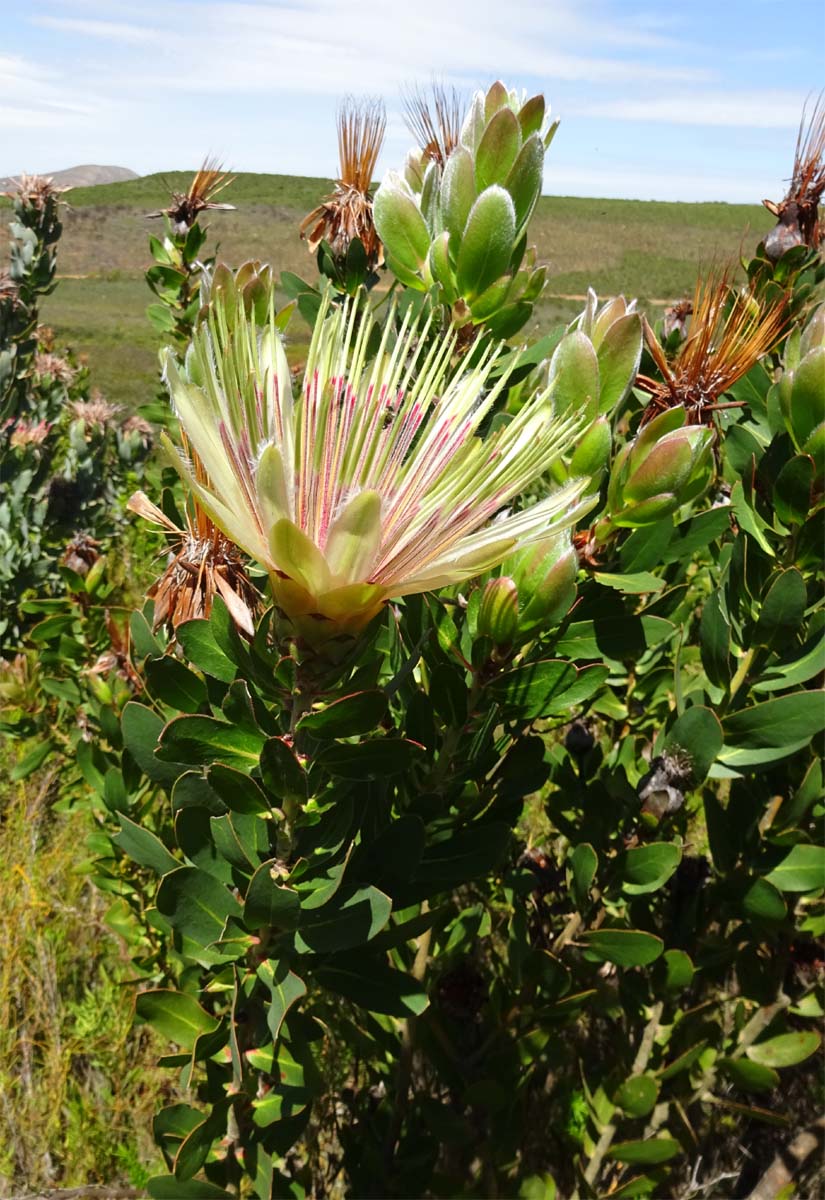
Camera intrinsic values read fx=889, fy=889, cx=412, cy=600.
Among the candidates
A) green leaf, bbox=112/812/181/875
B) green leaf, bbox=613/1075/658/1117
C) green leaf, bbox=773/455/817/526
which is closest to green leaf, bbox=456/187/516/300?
green leaf, bbox=773/455/817/526

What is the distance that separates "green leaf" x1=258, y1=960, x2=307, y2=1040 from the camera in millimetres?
904

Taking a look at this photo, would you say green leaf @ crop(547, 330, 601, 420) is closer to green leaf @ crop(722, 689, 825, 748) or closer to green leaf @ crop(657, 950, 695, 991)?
green leaf @ crop(722, 689, 825, 748)

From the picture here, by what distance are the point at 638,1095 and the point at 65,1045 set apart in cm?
145

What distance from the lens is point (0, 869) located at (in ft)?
9.12

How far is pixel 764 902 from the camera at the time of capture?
4.35 feet

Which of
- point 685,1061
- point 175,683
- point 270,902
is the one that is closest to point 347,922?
point 270,902

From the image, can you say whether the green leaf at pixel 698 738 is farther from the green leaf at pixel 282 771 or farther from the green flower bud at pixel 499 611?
the green leaf at pixel 282 771

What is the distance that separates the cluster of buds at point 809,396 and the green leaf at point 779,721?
0.95ft

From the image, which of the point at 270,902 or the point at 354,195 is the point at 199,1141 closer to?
the point at 270,902

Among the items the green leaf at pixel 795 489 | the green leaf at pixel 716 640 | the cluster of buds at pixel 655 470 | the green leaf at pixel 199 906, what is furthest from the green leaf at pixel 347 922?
the green leaf at pixel 795 489

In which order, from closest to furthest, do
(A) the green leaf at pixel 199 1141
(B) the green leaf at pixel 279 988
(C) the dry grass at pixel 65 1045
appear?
(B) the green leaf at pixel 279 988 < (A) the green leaf at pixel 199 1141 < (C) the dry grass at pixel 65 1045

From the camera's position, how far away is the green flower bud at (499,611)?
2.92 ft

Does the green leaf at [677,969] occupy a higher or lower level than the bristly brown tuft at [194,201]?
lower

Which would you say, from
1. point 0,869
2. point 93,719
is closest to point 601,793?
point 93,719
